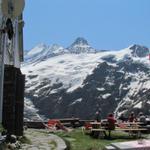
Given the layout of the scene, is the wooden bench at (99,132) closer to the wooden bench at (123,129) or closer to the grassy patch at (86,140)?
the wooden bench at (123,129)

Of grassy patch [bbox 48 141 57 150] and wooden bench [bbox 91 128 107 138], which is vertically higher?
wooden bench [bbox 91 128 107 138]

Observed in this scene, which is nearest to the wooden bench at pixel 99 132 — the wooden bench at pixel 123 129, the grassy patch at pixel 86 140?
the wooden bench at pixel 123 129

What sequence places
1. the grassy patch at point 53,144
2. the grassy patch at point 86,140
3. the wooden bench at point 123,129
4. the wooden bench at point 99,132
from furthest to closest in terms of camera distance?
1. the wooden bench at point 123,129
2. the wooden bench at point 99,132
3. the grassy patch at point 86,140
4. the grassy patch at point 53,144

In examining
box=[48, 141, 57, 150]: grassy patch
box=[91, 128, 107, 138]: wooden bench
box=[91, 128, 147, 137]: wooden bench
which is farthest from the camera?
box=[91, 128, 147, 137]: wooden bench

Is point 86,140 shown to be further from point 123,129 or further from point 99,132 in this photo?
point 123,129

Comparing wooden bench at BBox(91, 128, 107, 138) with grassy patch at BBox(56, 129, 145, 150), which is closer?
grassy patch at BBox(56, 129, 145, 150)

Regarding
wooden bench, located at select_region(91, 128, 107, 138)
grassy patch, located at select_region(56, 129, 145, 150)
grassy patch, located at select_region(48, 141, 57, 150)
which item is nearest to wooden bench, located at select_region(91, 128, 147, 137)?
wooden bench, located at select_region(91, 128, 107, 138)

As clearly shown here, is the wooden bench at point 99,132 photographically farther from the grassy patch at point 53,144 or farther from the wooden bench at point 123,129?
the grassy patch at point 53,144

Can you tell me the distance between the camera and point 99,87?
19650cm

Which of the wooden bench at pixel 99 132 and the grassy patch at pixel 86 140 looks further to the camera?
the wooden bench at pixel 99 132

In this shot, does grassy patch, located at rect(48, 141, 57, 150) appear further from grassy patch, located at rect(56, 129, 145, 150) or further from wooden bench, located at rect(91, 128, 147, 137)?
wooden bench, located at rect(91, 128, 147, 137)

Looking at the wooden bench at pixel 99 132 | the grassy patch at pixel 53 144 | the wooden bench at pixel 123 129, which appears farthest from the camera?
the wooden bench at pixel 123 129

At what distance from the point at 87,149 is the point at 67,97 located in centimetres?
16605

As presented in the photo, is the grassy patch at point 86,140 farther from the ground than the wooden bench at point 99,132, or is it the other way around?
the wooden bench at point 99,132
